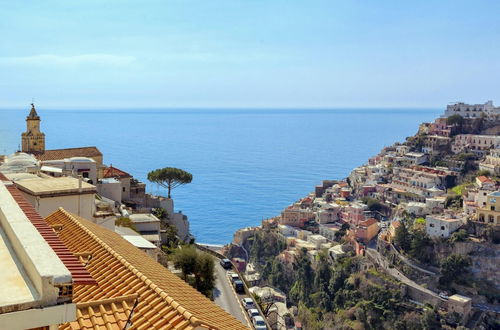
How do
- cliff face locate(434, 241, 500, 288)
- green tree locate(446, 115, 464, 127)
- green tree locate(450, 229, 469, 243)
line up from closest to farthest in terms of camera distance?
cliff face locate(434, 241, 500, 288)
green tree locate(450, 229, 469, 243)
green tree locate(446, 115, 464, 127)

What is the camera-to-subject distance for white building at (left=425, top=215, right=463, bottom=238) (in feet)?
139

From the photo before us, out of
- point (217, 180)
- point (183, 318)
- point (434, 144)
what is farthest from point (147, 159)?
point (183, 318)

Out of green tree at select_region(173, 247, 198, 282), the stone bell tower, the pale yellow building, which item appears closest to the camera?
green tree at select_region(173, 247, 198, 282)

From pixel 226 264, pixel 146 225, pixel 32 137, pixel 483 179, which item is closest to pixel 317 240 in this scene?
pixel 483 179

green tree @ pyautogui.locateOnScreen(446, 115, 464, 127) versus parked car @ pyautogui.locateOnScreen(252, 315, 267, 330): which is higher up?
green tree @ pyautogui.locateOnScreen(446, 115, 464, 127)

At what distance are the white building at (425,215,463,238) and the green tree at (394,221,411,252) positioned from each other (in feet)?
6.35

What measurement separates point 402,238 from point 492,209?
820cm

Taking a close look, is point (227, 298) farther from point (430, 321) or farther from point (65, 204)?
point (430, 321)

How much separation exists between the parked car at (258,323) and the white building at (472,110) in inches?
2402

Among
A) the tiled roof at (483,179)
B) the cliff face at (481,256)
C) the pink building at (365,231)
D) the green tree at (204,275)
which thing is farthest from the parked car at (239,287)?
the tiled roof at (483,179)

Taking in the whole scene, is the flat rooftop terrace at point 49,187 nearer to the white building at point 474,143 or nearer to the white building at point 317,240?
the white building at point 317,240

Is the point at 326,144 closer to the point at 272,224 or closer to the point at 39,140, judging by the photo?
the point at 272,224

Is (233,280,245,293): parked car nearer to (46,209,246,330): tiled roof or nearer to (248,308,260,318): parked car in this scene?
(248,308,260,318): parked car

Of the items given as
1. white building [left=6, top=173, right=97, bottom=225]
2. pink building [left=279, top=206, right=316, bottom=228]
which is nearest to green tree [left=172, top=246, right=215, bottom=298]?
white building [left=6, top=173, right=97, bottom=225]
